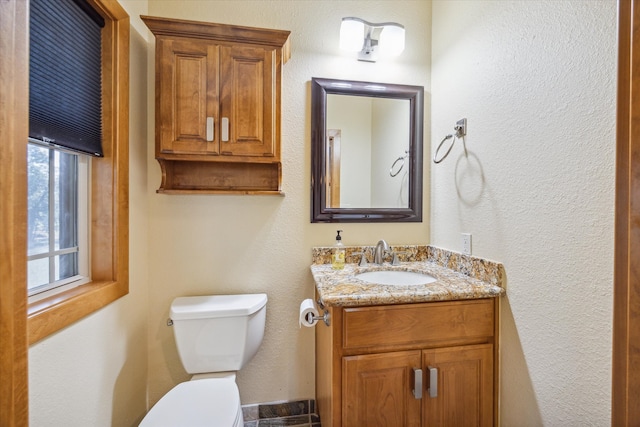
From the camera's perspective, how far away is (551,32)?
0.86 m

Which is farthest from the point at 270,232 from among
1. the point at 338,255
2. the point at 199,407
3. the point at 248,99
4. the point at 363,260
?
the point at 199,407

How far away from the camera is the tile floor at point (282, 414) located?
1.46 m

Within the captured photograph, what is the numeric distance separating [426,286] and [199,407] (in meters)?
1.04

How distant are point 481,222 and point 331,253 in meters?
0.78

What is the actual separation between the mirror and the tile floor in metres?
1.10

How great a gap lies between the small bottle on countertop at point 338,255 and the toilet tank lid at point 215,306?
0.42 m

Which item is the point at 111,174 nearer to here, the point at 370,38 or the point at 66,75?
the point at 66,75

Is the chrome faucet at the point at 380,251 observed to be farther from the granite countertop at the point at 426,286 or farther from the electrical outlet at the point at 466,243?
the electrical outlet at the point at 466,243

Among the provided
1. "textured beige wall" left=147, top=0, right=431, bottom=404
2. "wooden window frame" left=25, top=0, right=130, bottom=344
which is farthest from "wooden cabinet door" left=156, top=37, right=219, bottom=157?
"textured beige wall" left=147, top=0, right=431, bottom=404

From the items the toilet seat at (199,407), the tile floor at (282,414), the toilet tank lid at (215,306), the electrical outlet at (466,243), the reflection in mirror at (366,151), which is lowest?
the tile floor at (282,414)

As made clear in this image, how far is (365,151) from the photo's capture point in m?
1.55

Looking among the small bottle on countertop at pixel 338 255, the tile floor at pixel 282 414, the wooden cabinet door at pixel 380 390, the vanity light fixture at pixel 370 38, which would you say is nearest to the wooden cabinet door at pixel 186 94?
the vanity light fixture at pixel 370 38

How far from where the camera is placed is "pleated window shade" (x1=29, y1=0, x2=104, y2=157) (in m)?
0.81

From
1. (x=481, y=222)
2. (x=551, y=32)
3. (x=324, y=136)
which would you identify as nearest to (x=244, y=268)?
(x=324, y=136)
